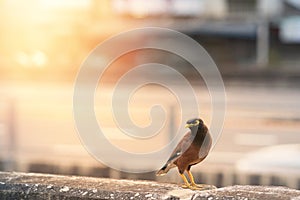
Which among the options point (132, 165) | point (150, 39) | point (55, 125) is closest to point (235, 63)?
point (150, 39)

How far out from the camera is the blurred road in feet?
24.5

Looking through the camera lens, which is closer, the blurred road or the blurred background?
the blurred road

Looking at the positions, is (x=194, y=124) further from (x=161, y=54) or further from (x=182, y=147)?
(x=161, y=54)

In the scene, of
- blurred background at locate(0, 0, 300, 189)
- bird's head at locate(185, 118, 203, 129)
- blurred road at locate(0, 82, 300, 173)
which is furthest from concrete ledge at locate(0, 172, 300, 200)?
blurred background at locate(0, 0, 300, 189)

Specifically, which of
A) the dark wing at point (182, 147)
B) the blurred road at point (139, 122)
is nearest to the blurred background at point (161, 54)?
the blurred road at point (139, 122)

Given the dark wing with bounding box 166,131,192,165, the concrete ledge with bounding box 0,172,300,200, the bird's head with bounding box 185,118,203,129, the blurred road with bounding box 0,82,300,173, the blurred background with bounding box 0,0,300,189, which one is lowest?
the concrete ledge with bounding box 0,172,300,200

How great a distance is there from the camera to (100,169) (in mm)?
5375

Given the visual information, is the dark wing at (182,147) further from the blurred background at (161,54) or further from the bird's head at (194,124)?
the blurred background at (161,54)

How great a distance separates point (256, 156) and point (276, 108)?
6.34m

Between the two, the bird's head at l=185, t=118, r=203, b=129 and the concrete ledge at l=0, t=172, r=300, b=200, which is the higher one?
the bird's head at l=185, t=118, r=203, b=129

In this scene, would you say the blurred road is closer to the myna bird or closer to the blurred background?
the blurred background

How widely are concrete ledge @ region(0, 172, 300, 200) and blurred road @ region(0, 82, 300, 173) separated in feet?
10.1

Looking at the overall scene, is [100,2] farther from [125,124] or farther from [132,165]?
[125,124]

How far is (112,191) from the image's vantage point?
1884mm
